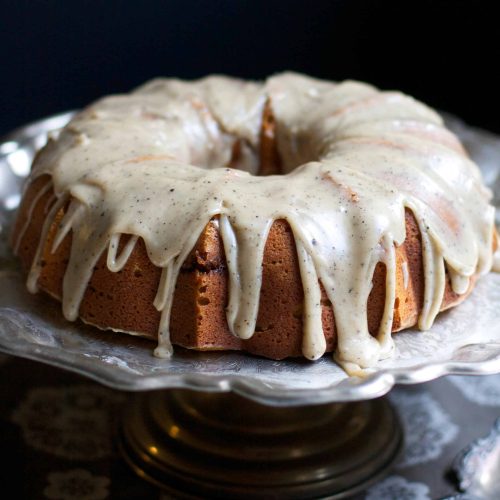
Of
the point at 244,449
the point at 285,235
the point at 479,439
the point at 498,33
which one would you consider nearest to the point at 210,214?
the point at 285,235

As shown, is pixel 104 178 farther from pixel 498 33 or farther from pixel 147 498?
pixel 498 33

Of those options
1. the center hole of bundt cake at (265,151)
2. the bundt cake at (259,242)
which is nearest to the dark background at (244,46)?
the center hole of bundt cake at (265,151)

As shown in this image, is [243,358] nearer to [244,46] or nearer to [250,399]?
[250,399]

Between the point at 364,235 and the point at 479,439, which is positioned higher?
the point at 364,235

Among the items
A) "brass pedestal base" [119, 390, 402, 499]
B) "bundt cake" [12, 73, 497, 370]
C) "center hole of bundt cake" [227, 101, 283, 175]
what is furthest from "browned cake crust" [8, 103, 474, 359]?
"center hole of bundt cake" [227, 101, 283, 175]

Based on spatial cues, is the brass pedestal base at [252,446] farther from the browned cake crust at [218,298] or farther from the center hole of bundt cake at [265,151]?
the center hole of bundt cake at [265,151]
